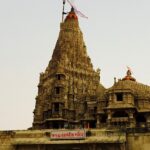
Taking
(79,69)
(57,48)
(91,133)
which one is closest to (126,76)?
(79,69)

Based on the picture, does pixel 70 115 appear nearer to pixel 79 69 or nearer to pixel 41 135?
pixel 79 69

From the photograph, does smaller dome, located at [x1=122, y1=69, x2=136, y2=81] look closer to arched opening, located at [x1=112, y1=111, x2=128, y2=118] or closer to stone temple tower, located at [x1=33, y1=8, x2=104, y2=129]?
stone temple tower, located at [x1=33, y1=8, x2=104, y2=129]

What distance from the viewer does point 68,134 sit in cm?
4031

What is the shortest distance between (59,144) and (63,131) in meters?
1.33

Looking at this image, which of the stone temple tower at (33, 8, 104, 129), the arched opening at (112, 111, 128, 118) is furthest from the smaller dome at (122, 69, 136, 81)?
the arched opening at (112, 111, 128, 118)

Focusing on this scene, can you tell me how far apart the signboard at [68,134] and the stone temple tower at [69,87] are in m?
14.3

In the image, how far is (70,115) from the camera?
5812 centimetres

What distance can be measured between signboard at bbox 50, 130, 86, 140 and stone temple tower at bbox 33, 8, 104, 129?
14.3 meters

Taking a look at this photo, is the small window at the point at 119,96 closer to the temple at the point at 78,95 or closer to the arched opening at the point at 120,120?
the temple at the point at 78,95

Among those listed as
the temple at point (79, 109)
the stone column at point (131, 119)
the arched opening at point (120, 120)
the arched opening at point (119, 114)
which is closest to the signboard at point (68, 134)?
the temple at point (79, 109)

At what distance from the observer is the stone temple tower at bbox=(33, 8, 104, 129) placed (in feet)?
186

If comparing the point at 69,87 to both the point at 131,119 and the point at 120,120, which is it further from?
the point at 131,119

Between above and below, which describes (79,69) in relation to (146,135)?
above

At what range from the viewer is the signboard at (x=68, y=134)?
40094 millimetres
